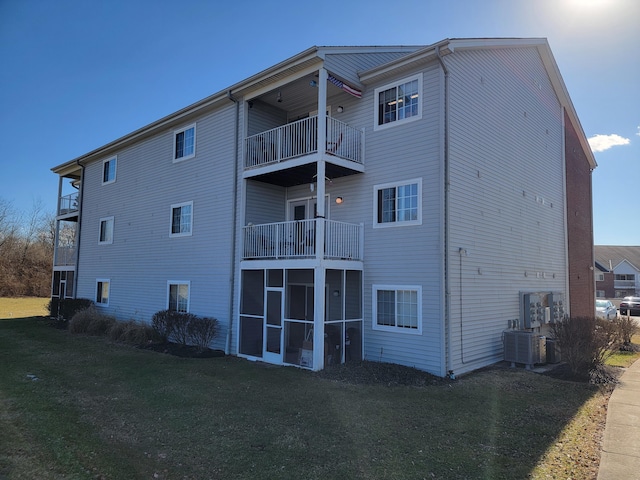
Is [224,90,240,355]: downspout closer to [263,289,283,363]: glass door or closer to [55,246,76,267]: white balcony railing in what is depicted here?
[263,289,283,363]: glass door

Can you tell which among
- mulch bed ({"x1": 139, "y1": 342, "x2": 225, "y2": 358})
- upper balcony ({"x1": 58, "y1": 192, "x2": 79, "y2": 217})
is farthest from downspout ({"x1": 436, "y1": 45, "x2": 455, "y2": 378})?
upper balcony ({"x1": 58, "y1": 192, "x2": 79, "y2": 217})

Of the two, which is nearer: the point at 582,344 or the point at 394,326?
the point at 582,344

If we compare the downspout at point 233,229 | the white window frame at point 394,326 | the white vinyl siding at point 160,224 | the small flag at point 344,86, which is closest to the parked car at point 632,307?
the white window frame at point 394,326

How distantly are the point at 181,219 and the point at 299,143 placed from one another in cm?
637

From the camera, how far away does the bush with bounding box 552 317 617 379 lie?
33.9ft

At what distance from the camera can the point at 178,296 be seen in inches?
619

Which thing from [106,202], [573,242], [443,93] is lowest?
[573,242]

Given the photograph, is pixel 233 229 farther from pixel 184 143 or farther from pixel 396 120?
pixel 396 120

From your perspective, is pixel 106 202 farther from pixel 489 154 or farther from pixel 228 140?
pixel 489 154

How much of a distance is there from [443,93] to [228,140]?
725 centimetres

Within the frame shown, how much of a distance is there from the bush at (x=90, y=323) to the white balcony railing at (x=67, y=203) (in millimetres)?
8578

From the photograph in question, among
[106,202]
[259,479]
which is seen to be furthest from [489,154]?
[106,202]

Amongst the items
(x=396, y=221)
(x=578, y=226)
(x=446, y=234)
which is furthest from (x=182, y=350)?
(x=578, y=226)

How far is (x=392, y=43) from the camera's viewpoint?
1285cm
